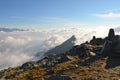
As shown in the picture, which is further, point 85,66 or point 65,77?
point 85,66

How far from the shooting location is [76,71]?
5297 centimetres

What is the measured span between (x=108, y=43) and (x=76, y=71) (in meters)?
19.0

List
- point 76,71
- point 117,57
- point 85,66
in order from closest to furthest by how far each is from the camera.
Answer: point 76,71 → point 85,66 → point 117,57

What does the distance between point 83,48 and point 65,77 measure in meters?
37.1

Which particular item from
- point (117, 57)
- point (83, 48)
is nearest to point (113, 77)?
point (117, 57)

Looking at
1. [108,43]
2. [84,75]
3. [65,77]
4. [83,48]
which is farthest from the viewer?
[83,48]

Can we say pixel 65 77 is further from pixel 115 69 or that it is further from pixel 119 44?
pixel 119 44

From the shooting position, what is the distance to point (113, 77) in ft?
150

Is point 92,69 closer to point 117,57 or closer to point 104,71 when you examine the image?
point 104,71

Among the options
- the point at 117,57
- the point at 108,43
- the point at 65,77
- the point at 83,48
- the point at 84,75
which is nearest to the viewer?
the point at 65,77

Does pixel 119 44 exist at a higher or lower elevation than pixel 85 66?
higher

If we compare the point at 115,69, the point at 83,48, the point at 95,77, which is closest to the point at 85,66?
the point at 115,69

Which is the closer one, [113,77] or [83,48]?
[113,77]

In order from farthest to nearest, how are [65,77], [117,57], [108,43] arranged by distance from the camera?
1. [108,43]
2. [117,57]
3. [65,77]
